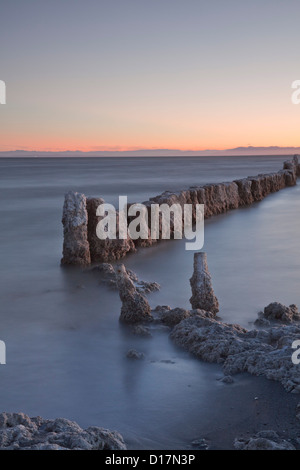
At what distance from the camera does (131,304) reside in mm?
8117

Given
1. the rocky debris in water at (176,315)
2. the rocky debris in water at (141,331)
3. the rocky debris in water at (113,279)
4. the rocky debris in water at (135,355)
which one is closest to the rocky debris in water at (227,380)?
the rocky debris in water at (135,355)

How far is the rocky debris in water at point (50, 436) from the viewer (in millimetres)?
4195

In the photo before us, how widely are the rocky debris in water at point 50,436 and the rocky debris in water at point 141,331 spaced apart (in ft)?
9.24

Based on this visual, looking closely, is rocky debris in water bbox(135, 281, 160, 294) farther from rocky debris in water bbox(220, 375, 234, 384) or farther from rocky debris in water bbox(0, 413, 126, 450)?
rocky debris in water bbox(0, 413, 126, 450)

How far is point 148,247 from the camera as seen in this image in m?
13.9

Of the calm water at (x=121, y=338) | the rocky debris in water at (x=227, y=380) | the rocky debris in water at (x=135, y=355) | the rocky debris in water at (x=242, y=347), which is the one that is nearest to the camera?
the calm water at (x=121, y=338)

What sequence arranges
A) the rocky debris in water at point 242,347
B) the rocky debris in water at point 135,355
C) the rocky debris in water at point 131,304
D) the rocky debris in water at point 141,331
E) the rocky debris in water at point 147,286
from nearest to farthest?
the rocky debris in water at point 242,347 → the rocky debris in water at point 135,355 → the rocky debris in water at point 141,331 → the rocky debris in water at point 131,304 → the rocky debris in water at point 147,286

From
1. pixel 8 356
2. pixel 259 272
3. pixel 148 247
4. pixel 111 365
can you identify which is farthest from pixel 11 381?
pixel 148 247

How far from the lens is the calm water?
5363mm

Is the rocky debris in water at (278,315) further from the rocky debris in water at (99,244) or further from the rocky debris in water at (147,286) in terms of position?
the rocky debris in water at (99,244)

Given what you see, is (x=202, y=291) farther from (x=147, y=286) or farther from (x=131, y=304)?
(x=147, y=286)

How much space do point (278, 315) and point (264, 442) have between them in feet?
13.0

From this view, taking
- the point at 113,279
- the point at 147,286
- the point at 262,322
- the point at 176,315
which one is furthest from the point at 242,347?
the point at 113,279
